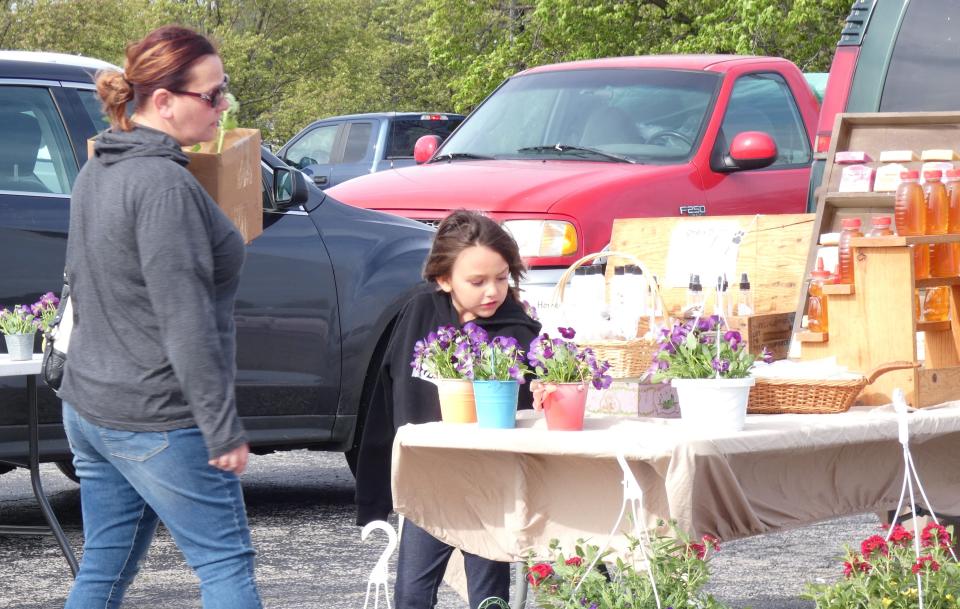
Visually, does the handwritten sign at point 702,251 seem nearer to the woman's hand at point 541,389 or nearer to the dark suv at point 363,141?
the woman's hand at point 541,389

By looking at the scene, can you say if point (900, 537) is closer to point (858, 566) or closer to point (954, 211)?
point (858, 566)

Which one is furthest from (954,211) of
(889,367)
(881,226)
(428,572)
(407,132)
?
(407,132)

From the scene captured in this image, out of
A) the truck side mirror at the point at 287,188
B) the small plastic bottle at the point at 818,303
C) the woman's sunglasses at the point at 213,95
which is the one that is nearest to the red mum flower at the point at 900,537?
the small plastic bottle at the point at 818,303

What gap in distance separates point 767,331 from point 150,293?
2238 millimetres

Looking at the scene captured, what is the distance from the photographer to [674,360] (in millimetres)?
3674

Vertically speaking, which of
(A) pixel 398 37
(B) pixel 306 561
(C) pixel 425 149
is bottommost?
(B) pixel 306 561

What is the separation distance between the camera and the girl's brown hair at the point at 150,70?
11.1ft

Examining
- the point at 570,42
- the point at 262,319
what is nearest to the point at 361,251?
the point at 262,319

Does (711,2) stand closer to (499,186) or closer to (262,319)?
(499,186)

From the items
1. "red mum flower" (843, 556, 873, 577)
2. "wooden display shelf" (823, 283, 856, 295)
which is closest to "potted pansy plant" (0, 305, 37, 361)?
"wooden display shelf" (823, 283, 856, 295)

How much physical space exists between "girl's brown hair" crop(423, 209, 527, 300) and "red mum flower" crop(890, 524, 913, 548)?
45.1 inches

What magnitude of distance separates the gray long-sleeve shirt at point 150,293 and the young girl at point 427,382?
780 mm

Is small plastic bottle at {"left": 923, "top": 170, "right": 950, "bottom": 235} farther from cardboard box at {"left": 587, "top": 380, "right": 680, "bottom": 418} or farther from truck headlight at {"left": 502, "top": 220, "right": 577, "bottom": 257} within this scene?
truck headlight at {"left": 502, "top": 220, "right": 577, "bottom": 257}

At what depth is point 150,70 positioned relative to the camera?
133 inches
